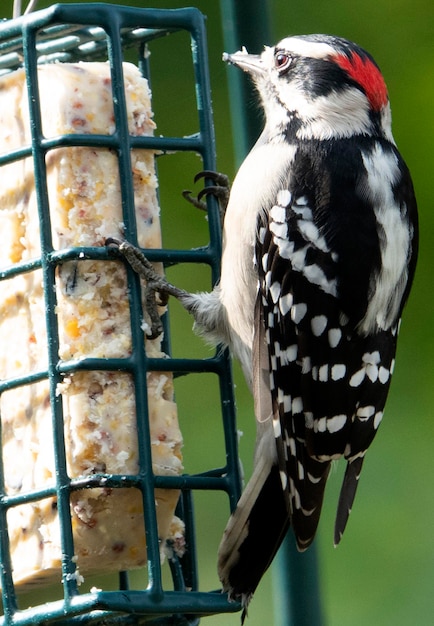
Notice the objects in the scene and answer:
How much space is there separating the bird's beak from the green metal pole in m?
0.16

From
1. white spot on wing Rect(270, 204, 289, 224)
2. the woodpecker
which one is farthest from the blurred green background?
white spot on wing Rect(270, 204, 289, 224)

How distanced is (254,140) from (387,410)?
235 centimetres

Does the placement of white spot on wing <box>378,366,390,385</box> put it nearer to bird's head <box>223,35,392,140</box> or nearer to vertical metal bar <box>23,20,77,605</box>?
bird's head <box>223,35,392,140</box>

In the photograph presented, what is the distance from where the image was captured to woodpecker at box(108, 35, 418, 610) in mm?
4121

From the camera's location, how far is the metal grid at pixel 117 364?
373 cm

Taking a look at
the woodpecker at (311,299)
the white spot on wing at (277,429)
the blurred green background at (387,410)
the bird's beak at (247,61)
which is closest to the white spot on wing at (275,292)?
the woodpecker at (311,299)

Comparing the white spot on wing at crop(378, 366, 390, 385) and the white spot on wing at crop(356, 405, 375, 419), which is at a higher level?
the white spot on wing at crop(378, 366, 390, 385)

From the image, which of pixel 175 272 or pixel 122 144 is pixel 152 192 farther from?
pixel 175 272

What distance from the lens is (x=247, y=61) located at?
4.39 metres

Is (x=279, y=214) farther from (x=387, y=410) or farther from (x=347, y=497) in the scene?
(x=387, y=410)

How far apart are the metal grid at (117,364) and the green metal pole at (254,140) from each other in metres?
0.26

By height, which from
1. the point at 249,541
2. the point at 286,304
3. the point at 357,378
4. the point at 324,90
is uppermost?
the point at 324,90

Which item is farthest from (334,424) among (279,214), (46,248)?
(46,248)

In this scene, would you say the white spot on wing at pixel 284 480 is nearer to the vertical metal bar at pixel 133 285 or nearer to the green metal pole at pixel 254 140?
the green metal pole at pixel 254 140
